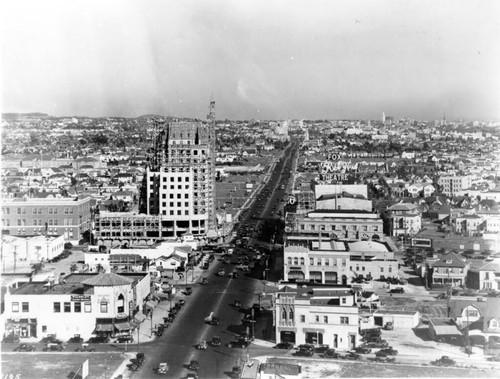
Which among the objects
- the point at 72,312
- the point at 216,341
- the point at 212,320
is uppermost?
the point at 72,312

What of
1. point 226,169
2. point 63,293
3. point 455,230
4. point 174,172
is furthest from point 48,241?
point 226,169

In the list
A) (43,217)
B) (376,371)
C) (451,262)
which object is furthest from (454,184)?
(376,371)

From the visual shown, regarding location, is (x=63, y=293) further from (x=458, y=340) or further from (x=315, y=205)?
(x=315, y=205)

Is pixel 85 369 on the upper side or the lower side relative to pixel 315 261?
lower

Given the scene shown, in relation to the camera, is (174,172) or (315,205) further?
(315,205)

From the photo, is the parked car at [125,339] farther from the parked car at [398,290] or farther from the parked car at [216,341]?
the parked car at [398,290]

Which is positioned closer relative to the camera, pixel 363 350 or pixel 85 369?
pixel 85 369

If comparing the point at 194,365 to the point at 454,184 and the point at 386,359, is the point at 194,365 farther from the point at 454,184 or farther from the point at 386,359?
the point at 454,184
